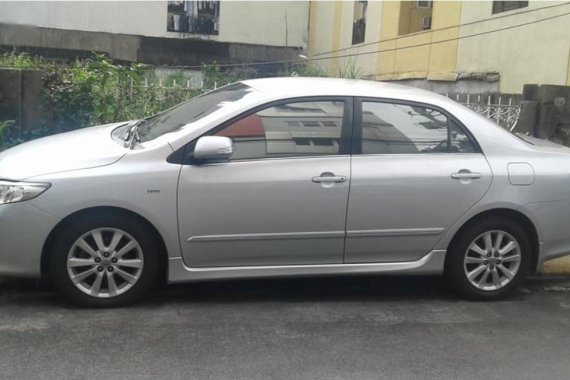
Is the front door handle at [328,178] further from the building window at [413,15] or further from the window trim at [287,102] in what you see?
the building window at [413,15]

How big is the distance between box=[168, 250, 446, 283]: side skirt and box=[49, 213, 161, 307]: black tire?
15 cm

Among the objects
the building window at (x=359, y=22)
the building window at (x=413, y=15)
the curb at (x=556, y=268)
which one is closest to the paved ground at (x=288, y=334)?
the curb at (x=556, y=268)

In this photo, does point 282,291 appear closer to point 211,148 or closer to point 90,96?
point 211,148

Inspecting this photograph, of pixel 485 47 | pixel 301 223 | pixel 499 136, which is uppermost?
pixel 485 47

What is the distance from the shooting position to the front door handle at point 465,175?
4746 mm

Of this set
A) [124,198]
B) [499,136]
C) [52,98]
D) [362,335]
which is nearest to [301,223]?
[362,335]

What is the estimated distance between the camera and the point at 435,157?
4797mm

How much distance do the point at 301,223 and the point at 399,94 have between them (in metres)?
1.28

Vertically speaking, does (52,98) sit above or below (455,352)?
above

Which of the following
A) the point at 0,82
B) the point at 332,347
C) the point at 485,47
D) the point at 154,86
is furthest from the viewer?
the point at 485,47

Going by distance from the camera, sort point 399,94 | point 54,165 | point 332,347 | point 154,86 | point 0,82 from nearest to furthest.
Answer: point 332,347, point 54,165, point 399,94, point 0,82, point 154,86

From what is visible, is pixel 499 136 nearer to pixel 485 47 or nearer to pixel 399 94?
pixel 399 94

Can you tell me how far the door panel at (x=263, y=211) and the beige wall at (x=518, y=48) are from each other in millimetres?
8581

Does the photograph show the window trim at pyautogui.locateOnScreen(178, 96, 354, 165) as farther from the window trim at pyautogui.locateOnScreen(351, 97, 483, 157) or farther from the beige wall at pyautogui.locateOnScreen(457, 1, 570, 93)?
the beige wall at pyautogui.locateOnScreen(457, 1, 570, 93)
